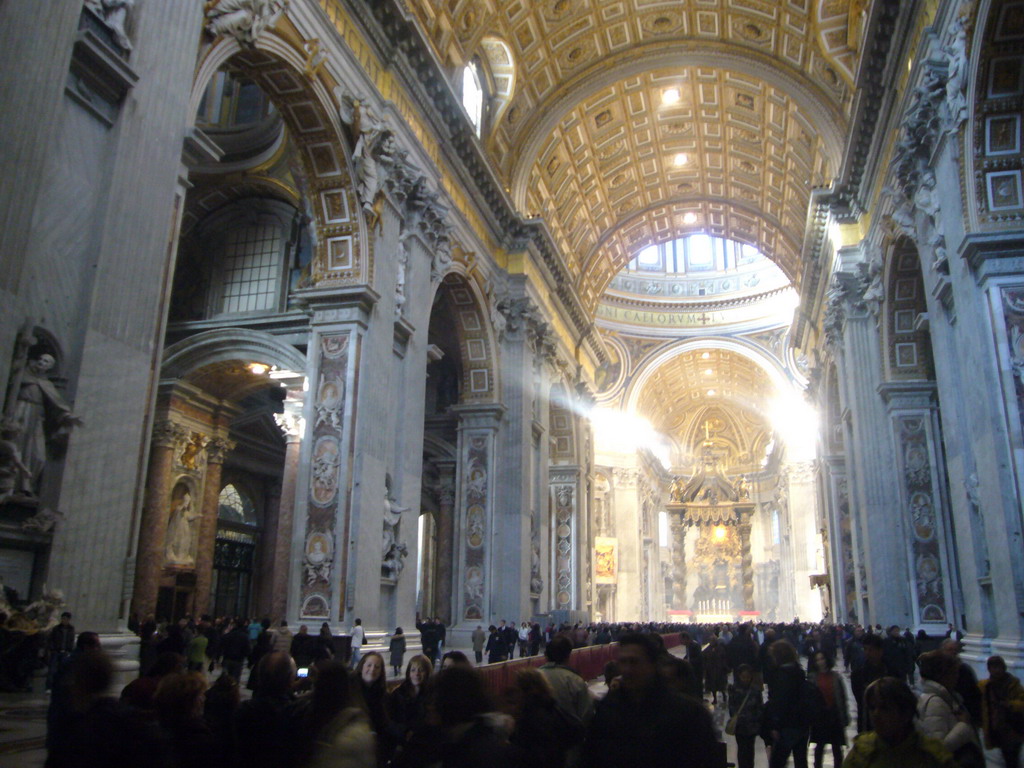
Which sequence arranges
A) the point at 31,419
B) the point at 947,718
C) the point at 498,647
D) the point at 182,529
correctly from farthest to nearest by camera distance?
the point at 182,529
the point at 498,647
the point at 31,419
the point at 947,718

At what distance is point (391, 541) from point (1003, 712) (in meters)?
9.62

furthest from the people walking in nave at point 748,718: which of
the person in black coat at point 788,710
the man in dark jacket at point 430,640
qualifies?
the man in dark jacket at point 430,640

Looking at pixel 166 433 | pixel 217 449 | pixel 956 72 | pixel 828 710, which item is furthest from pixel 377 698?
pixel 217 449

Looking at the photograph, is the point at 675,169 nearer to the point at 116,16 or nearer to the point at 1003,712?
the point at 116,16

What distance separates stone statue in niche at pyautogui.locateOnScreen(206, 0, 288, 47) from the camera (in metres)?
9.07

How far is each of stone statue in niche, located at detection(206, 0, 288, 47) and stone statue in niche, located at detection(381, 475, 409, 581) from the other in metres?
6.37

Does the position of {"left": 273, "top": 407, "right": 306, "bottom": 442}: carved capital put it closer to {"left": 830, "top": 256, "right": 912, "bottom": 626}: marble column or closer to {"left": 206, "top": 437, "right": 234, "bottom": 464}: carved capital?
{"left": 206, "top": 437, "right": 234, "bottom": 464}: carved capital

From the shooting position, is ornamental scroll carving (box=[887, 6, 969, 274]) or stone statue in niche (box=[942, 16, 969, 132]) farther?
ornamental scroll carving (box=[887, 6, 969, 274])

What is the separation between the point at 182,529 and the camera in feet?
50.2

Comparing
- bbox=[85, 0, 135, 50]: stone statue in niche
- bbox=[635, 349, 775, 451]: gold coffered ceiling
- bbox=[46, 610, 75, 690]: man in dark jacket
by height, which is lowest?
bbox=[46, 610, 75, 690]: man in dark jacket

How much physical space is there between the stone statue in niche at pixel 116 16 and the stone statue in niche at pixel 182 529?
960 cm

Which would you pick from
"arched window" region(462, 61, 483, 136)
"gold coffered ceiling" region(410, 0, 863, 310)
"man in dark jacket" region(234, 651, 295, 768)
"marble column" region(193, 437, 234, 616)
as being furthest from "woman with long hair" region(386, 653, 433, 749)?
"arched window" region(462, 61, 483, 136)

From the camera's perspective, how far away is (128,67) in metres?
7.27

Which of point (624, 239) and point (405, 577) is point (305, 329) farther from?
point (624, 239)
